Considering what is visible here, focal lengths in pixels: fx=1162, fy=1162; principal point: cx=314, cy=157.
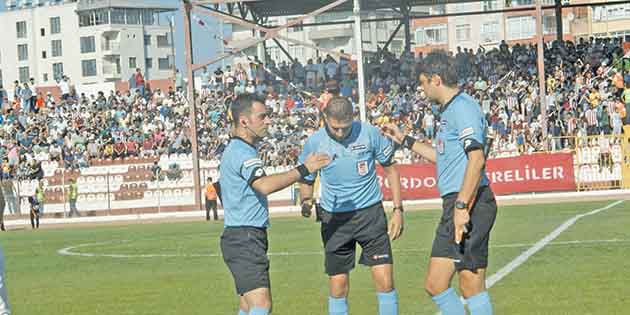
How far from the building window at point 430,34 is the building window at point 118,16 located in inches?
1304

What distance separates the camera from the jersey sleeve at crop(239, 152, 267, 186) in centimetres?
837

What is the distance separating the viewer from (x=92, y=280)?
16312mm

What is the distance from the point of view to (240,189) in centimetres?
858

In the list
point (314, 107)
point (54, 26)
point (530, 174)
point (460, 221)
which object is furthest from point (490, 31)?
point (460, 221)

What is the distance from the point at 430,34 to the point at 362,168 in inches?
3651

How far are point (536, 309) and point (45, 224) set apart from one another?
27802 millimetres

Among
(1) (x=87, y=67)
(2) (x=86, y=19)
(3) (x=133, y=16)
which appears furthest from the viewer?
(3) (x=133, y=16)

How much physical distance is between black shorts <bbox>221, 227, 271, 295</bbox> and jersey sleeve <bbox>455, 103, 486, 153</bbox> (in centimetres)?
167

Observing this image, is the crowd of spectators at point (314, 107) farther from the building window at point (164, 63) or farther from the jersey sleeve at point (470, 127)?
the building window at point (164, 63)

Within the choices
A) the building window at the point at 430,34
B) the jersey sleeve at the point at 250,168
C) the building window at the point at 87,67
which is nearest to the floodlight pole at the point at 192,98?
the jersey sleeve at the point at 250,168

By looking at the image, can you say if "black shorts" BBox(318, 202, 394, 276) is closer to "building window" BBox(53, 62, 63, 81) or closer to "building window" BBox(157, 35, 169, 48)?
"building window" BBox(53, 62, 63, 81)

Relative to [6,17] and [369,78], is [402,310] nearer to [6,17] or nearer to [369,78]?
[369,78]

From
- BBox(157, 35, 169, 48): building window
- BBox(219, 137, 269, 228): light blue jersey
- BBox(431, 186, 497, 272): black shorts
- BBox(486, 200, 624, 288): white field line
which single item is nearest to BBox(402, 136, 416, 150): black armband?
BBox(431, 186, 497, 272): black shorts

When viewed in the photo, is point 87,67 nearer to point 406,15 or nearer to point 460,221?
point 406,15
